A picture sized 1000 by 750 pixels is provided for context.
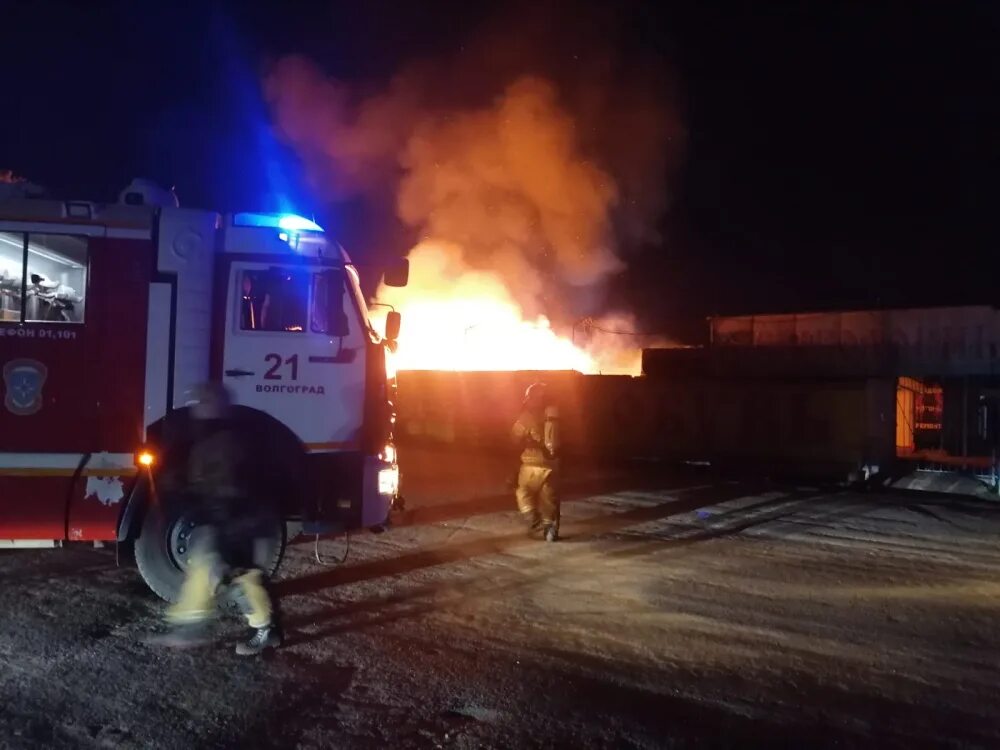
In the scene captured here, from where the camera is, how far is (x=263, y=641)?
19.8 feet

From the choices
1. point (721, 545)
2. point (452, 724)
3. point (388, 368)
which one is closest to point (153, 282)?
point (388, 368)

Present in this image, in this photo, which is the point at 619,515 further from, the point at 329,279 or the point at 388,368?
the point at 329,279

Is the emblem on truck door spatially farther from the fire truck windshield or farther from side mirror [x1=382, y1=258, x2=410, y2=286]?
side mirror [x1=382, y1=258, x2=410, y2=286]

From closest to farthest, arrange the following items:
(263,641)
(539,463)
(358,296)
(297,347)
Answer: (263,641) → (297,347) → (358,296) → (539,463)

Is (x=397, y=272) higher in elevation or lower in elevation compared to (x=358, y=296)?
higher

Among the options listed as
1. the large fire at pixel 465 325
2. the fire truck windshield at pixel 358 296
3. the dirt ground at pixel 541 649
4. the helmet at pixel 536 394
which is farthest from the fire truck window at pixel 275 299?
the large fire at pixel 465 325

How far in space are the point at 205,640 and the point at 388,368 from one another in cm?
268

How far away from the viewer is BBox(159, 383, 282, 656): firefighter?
238 inches

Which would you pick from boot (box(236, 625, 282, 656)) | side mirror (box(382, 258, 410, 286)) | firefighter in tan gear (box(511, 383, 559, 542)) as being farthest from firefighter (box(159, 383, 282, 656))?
firefighter in tan gear (box(511, 383, 559, 542))

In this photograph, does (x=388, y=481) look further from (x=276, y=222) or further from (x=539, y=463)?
(x=539, y=463)

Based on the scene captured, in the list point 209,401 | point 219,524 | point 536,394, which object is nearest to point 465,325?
point 536,394

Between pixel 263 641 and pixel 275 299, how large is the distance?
2693 millimetres

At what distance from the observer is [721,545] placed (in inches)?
414

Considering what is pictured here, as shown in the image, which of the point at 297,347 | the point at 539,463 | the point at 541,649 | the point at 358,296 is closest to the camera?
the point at 541,649
